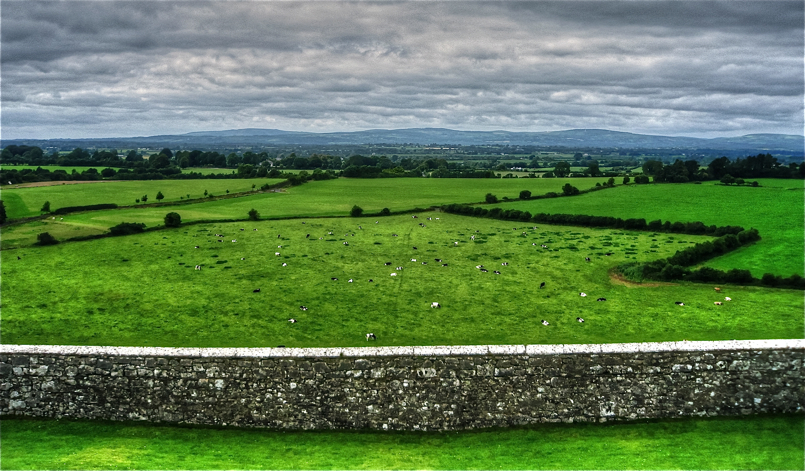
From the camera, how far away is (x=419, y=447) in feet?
40.2

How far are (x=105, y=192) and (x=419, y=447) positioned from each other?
80.2 m

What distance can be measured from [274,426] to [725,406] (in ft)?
35.9

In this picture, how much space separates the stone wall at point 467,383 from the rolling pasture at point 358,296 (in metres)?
6.50

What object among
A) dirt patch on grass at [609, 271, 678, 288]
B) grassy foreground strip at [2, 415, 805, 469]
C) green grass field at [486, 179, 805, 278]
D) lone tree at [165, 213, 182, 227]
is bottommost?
grassy foreground strip at [2, 415, 805, 469]

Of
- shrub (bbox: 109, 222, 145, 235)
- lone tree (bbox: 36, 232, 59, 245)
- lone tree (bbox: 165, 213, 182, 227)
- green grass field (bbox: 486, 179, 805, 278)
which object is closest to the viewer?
green grass field (bbox: 486, 179, 805, 278)

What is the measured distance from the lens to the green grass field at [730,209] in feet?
114

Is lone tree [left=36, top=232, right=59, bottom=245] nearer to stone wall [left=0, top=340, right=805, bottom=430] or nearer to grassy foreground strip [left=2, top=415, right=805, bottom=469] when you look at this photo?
grassy foreground strip [left=2, top=415, right=805, bottom=469]

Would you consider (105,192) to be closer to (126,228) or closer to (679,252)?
(126,228)

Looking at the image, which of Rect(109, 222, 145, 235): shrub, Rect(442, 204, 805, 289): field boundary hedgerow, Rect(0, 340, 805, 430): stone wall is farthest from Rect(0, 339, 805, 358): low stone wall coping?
Rect(109, 222, 145, 235): shrub

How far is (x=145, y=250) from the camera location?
39.6 metres

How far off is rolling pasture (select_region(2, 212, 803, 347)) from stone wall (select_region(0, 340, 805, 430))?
256 inches

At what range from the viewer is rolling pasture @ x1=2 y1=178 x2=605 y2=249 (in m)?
51.0

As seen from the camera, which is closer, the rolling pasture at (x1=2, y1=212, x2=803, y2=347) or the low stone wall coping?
the low stone wall coping

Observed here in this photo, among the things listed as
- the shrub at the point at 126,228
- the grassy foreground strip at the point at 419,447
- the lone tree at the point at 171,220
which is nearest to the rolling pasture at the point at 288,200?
the shrub at the point at 126,228
